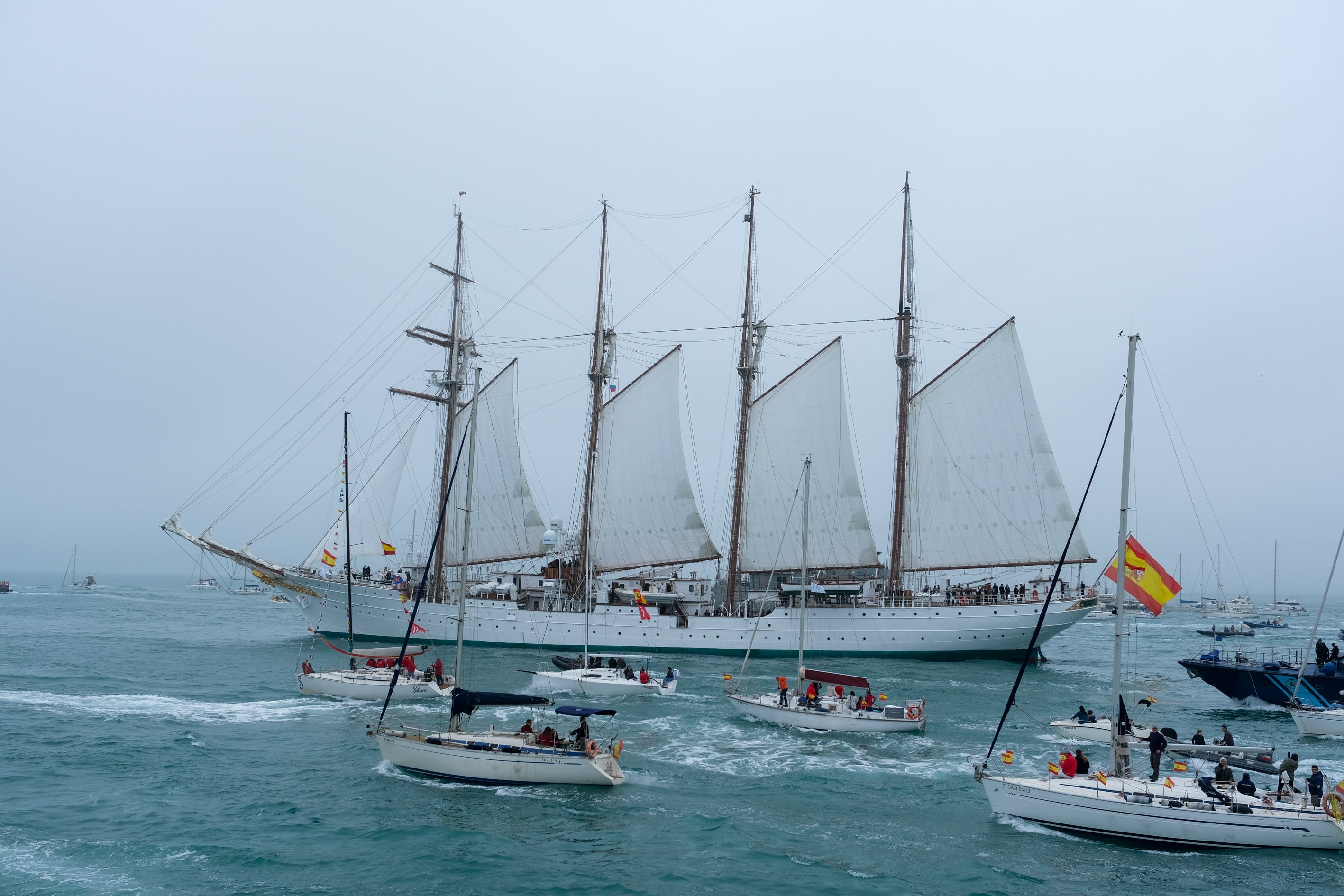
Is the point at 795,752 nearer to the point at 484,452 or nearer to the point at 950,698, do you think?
the point at 950,698

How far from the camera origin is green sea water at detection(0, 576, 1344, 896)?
1919 centimetres

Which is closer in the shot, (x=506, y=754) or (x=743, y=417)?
(x=506, y=754)

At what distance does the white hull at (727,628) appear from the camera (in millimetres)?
57188

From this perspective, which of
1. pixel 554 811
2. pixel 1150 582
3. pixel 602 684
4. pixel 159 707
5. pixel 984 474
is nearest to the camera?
pixel 554 811

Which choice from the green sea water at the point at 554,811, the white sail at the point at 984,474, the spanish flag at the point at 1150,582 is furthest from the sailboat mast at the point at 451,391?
the spanish flag at the point at 1150,582

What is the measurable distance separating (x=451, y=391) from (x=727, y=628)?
89.8 feet

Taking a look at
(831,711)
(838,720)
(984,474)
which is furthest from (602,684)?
(984,474)

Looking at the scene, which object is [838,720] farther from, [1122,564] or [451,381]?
[451,381]

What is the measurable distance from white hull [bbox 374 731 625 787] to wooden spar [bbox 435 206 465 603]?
3798cm

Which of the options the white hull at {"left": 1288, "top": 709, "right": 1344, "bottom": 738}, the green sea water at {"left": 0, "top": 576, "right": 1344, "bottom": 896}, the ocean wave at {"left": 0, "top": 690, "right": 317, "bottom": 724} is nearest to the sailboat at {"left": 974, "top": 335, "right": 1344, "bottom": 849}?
the green sea water at {"left": 0, "top": 576, "right": 1344, "bottom": 896}

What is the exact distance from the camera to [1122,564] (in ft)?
75.9

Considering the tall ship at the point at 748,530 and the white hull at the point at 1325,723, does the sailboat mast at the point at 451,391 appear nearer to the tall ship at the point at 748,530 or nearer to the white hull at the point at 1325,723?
the tall ship at the point at 748,530

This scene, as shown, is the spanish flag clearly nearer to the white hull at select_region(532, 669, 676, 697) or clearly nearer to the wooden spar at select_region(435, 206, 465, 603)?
the white hull at select_region(532, 669, 676, 697)

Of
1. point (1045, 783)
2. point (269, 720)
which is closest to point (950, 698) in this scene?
point (1045, 783)
